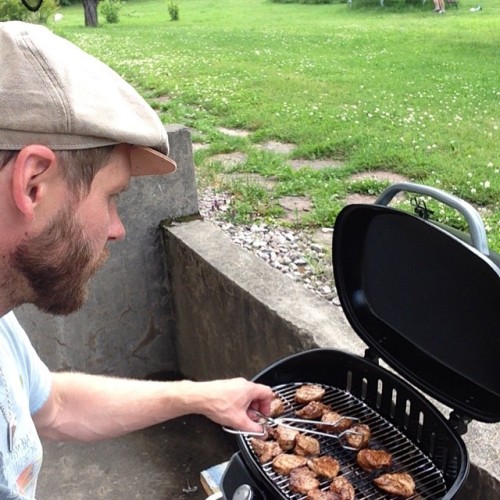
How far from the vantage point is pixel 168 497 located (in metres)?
2.88

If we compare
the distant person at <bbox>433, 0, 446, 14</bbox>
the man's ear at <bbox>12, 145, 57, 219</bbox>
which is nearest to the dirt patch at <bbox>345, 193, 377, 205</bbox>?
the man's ear at <bbox>12, 145, 57, 219</bbox>

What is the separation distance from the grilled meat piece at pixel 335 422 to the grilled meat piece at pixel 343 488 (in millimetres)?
154

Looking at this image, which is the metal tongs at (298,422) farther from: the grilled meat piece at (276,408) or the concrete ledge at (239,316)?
the concrete ledge at (239,316)

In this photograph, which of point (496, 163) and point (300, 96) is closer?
point (496, 163)

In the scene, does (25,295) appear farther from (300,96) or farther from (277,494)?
(300,96)

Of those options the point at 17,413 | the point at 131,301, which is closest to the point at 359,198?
the point at 131,301

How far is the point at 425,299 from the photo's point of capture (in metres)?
1.69

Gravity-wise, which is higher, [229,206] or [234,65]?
[234,65]

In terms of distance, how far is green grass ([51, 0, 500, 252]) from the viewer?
438cm

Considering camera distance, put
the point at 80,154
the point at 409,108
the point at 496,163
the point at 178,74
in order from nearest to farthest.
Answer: the point at 80,154 → the point at 496,163 → the point at 409,108 → the point at 178,74

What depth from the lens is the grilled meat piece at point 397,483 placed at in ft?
5.35

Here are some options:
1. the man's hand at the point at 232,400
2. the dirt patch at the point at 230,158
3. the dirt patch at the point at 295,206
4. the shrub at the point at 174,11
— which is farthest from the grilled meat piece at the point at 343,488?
the shrub at the point at 174,11

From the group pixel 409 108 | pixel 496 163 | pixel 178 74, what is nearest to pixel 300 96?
pixel 409 108

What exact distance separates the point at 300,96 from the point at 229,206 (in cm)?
359
